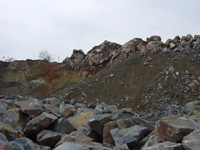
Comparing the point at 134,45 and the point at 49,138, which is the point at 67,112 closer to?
the point at 49,138

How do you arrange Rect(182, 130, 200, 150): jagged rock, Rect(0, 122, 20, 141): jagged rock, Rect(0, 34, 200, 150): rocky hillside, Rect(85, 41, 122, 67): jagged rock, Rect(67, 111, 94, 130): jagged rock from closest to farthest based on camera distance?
Rect(182, 130, 200, 150): jagged rock < Rect(0, 34, 200, 150): rocky hillside < Rect(0, 122, 20, 141): jagged rock < Rect(67, 111, 94, 130): jagged rock < Rect(85, 41, 122, 67): jagged rock

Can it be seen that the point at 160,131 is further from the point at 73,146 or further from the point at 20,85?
the point at 20,85

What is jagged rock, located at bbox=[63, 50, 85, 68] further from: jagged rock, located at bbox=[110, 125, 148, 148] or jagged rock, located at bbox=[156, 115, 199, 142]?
jagged rock, located at bbox=[156, 115, 199, 142]

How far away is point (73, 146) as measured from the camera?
11.6ft

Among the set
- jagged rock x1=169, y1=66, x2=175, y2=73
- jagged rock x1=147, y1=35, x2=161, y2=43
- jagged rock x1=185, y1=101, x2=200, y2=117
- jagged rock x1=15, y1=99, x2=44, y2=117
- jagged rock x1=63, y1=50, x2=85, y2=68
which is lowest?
jagged rock x1=185, y1=101, x2=200, y2=117

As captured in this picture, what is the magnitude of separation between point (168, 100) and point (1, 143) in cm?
1009

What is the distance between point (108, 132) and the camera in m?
4.95

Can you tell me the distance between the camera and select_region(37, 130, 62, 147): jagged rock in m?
5.25

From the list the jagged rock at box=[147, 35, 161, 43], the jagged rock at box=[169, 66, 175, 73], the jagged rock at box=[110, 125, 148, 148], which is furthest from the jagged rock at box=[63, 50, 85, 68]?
the jagged rock at box=[110, 125, 148, 148]

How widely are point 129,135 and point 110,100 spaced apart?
936 cm

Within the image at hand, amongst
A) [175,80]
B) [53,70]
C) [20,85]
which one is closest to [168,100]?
[175,80]

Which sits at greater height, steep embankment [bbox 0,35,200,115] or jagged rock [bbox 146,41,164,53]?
jagged rock [bbox 146,41,164,53]

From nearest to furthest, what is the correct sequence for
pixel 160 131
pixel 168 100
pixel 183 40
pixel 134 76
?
pixel 160 131 → pixel 168 100 → pixel 134 76 → pixel 183 40

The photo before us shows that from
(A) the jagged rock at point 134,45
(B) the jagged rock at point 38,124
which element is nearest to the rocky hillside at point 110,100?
(B) the jagged rock at point 38,124
